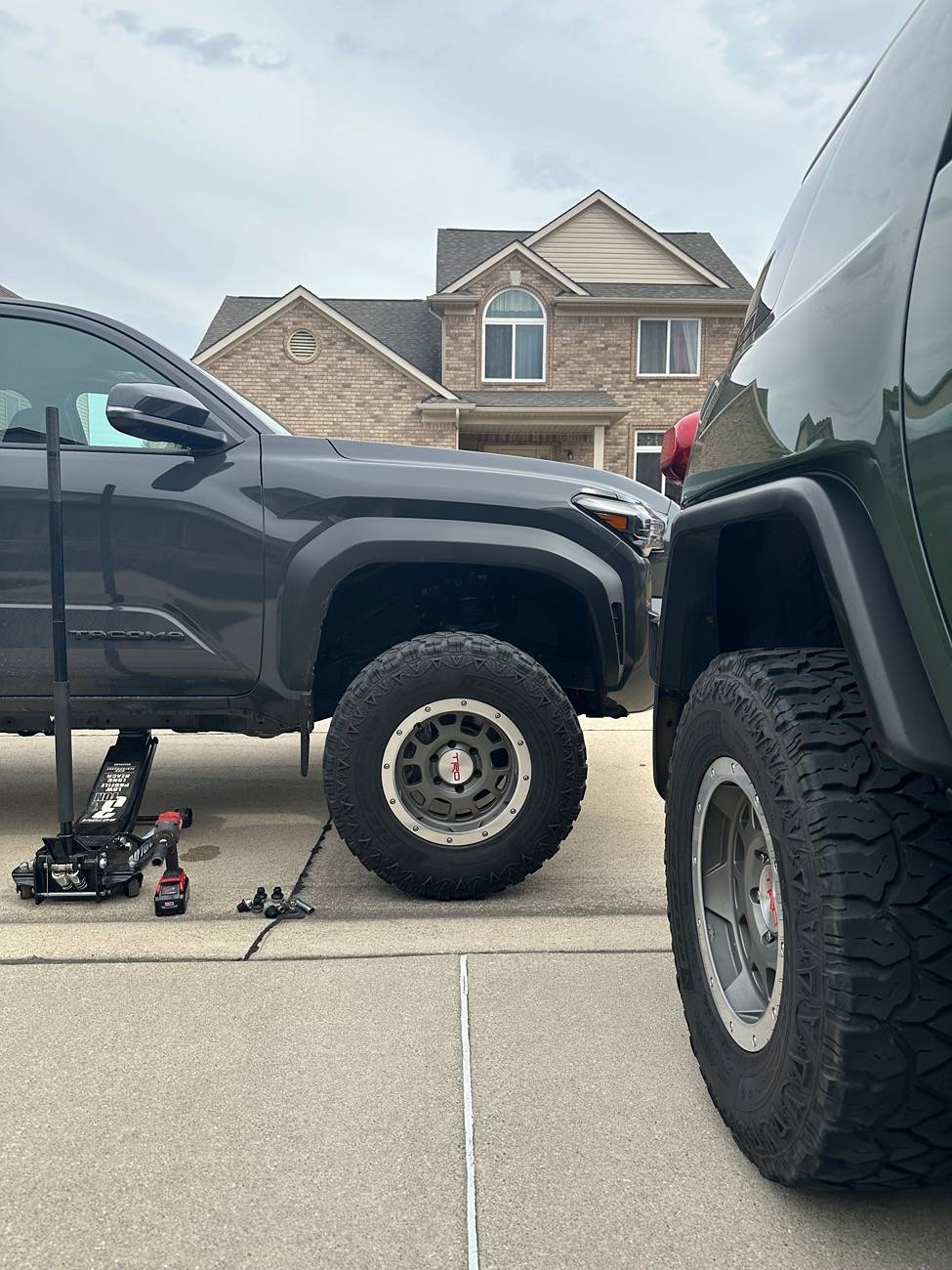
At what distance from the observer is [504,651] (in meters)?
3.12

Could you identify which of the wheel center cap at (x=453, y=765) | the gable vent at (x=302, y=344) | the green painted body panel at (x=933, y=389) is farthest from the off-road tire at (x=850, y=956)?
the gable vent at (x=302, y=344)

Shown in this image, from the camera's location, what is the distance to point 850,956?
1.37m

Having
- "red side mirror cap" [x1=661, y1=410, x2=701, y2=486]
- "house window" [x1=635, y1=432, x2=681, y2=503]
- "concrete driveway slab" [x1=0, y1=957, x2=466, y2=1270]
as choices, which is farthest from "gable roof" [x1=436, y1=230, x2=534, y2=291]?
"concrete driveway slab" [x1=0, y1=957, x2=466, y2=1270]

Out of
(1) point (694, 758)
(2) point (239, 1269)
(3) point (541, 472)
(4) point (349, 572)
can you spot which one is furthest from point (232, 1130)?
(3) point (541, 472)

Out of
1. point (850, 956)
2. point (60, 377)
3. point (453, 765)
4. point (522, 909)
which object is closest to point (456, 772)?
point (453, 765)

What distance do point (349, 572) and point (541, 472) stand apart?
2.54 feet

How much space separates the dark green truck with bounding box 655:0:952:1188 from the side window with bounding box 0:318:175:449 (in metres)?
2.52

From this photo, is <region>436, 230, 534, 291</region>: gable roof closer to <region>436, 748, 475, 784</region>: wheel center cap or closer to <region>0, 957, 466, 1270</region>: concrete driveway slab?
<region>436, 748, 475, 784</region>: wheel center cap

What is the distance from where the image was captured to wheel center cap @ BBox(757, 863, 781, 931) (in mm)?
1606

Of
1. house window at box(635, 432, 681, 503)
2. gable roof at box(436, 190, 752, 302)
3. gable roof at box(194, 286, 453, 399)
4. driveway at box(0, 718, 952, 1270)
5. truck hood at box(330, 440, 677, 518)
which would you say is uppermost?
gable roof at box(436, 190, 752, 302)

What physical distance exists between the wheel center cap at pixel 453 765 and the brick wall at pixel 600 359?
1950 centimetres

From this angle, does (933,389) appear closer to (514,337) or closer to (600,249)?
(514,337)

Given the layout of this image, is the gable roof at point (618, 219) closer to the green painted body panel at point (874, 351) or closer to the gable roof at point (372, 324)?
the gable roof at point (372, 324)

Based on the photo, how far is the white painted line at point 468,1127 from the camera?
1.53 meters
